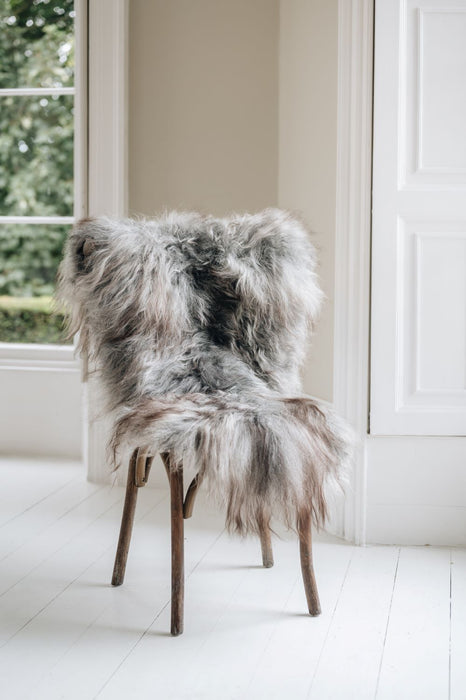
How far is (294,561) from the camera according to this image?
8.08 feet

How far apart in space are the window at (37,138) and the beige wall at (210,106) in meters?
0.50

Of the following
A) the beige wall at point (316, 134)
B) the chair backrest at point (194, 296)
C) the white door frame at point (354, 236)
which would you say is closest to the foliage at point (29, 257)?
the beige wall at point (316, 134)

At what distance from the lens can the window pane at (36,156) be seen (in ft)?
11.9

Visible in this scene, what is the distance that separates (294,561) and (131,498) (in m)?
0.57

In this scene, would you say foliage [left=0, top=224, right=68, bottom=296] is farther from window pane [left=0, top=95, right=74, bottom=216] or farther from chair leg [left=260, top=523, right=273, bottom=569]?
chair leg [left=260, top=523, right=273, bottom=569]

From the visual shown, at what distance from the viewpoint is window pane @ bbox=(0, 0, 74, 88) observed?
140 inches

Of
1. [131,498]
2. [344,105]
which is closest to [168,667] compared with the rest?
[131,498]

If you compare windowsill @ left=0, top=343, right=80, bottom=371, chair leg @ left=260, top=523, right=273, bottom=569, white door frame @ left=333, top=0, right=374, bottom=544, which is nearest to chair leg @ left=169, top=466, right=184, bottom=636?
chair leg @ left=260, top=523, right=273, bottom=569

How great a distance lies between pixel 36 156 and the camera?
3.69 metres

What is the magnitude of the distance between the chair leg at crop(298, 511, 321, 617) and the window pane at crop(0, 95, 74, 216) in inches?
85.5

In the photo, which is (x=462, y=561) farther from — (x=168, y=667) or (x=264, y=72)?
(x=264, y=72)

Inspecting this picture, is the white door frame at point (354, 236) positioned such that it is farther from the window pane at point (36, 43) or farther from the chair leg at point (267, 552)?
the window pane at point (36, 43)

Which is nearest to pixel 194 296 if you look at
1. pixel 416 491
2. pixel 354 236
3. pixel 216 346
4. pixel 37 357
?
pixel 216 346

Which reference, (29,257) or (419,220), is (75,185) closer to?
(29,257)
